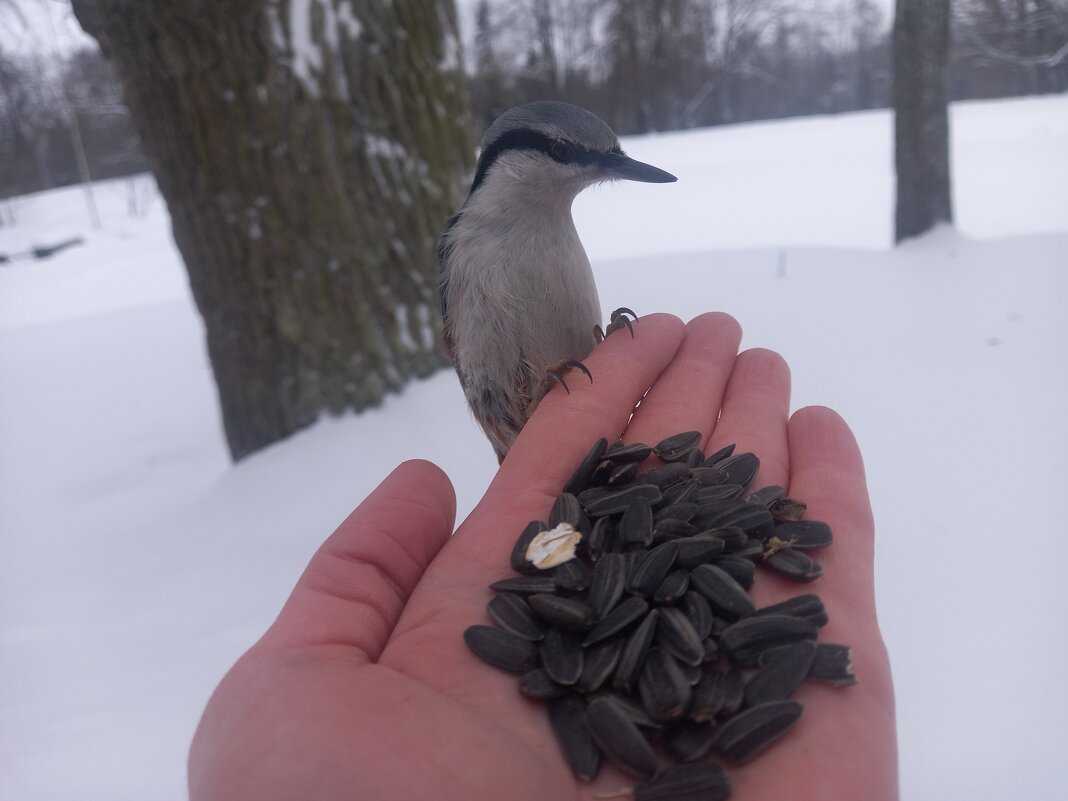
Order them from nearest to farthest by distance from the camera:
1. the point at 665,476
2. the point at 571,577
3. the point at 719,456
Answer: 1. the point at 571,577
2. the point at 665,476
3. the point at 719,456

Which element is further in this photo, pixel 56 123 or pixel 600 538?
pixel 56 123

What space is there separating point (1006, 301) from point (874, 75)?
14514 millimetres

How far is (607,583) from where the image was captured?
1.32 metres

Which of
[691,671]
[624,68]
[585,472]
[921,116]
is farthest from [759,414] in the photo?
[624,68]

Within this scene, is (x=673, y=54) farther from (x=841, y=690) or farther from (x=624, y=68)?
(x=841, y=690)

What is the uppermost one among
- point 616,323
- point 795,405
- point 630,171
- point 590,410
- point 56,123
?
point 56,123

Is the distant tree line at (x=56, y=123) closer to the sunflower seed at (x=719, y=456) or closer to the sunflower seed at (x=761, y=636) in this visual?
the sunflower seed at (x=719, y=456)

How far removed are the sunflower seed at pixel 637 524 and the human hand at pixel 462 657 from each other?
0.76 ft

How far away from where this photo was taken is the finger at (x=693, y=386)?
190 centimetres

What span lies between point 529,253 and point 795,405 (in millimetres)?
1724

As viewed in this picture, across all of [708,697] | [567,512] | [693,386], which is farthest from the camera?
[693,386]

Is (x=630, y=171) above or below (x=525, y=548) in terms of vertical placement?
above

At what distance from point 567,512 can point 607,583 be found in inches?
8.8

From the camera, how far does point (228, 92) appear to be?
3.08 meters
